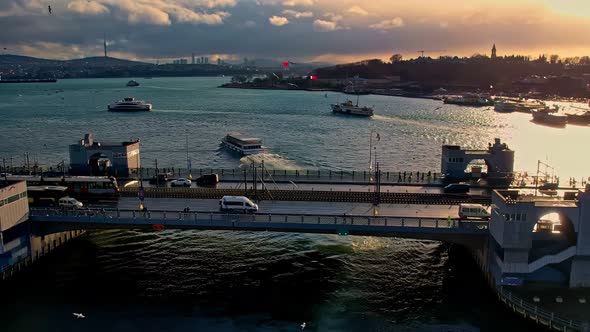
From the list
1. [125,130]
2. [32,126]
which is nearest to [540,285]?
[125,130]

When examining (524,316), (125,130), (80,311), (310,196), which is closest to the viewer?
(524,316)

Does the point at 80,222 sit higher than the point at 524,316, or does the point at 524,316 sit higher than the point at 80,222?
the point at 80,222

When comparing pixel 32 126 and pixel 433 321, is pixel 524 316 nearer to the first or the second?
pixel 433 321

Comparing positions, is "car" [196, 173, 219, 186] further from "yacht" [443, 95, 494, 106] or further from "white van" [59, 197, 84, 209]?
"yacht" [443, 95, 494, 106]

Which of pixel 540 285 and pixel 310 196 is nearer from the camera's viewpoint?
pixel 540 285

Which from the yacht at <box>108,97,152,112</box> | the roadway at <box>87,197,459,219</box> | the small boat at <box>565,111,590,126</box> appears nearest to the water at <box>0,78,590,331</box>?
the roadway at <box>87,197,459,219</box>

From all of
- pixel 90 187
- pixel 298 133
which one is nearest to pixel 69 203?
pixel 90 187

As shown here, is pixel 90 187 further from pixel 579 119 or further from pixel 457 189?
pixel 579 119

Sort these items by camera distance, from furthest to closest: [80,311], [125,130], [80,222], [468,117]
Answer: [468,117], [125,130], [80,222], [80,311]
